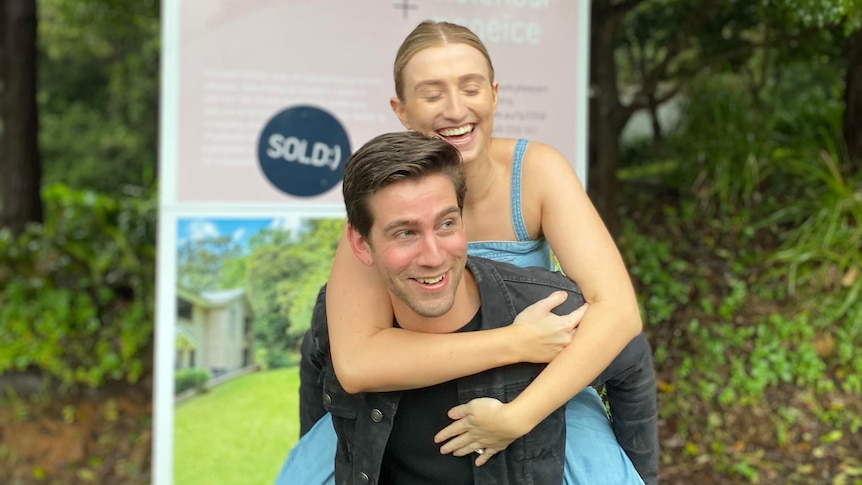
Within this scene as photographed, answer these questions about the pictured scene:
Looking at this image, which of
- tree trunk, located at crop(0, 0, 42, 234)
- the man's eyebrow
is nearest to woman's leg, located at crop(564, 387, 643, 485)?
the man's eyebrow

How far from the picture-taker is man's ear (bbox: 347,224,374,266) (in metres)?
1.83

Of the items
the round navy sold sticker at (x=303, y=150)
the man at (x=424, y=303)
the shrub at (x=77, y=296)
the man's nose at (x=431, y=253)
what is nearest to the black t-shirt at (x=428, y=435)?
the man at (x=424, y=303)

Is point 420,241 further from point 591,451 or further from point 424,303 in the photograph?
point 591,451

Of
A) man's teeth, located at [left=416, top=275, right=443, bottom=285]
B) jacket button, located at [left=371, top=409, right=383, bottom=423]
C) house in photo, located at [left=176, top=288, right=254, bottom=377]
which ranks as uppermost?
man's teeth, located at [left=416, top=275, right=443, bottom=285]

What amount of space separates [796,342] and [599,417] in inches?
130

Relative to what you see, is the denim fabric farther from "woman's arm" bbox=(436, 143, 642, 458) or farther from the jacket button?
the jacket button

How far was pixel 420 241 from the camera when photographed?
5.73 feet

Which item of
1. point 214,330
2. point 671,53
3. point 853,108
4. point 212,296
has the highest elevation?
point 671,53

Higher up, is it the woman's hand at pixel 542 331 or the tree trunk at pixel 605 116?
the tree trunk at pixel 605 116

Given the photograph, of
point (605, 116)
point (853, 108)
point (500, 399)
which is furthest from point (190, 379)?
point (853, 108)

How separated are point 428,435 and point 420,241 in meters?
0.45

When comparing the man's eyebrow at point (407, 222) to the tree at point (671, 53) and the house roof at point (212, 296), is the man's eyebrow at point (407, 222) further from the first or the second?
the tree at point (671, 53)

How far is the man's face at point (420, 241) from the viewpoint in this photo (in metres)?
1.72

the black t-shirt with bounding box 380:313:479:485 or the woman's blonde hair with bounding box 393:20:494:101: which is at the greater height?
the woman's blonde hair with bounding box 393:20:494:101
